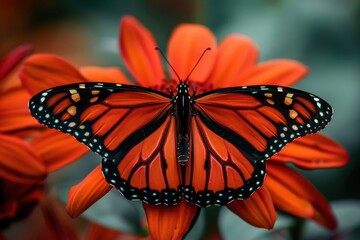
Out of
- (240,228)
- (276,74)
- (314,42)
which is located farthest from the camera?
(314,42)

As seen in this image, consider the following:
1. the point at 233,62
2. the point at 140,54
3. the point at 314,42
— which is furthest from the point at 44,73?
the point at 314,42

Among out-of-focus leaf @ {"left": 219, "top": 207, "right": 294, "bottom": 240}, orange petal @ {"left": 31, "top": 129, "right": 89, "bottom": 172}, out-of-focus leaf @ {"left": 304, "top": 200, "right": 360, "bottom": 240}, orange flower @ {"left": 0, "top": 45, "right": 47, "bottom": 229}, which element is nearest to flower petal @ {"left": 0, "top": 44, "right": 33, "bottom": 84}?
orange flower @ {"left": 0, "top": 45, "right": 47, "bottom": 229}

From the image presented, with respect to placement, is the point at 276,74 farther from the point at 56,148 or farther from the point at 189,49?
the point at 56,148

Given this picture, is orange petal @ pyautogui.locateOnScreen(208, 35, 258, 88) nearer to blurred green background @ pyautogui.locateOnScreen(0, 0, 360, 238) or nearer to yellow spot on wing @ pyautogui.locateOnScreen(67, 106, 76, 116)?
blurred green background @ pyautogui.locateOnScreen(0, 0, 360, 238)

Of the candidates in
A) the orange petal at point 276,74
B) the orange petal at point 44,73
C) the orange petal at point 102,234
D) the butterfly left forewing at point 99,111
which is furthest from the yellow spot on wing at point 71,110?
the orange petal at point 276,74

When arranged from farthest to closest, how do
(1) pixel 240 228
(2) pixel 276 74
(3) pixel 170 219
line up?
(2) pixel 276 74
(1) pixel 240 228
(3) pixel 170 219

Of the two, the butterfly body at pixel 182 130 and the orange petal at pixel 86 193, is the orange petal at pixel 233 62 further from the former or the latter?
the orange petal at pixel 86 193

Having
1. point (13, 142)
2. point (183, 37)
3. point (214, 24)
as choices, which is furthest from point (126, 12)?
point (13, 142)
